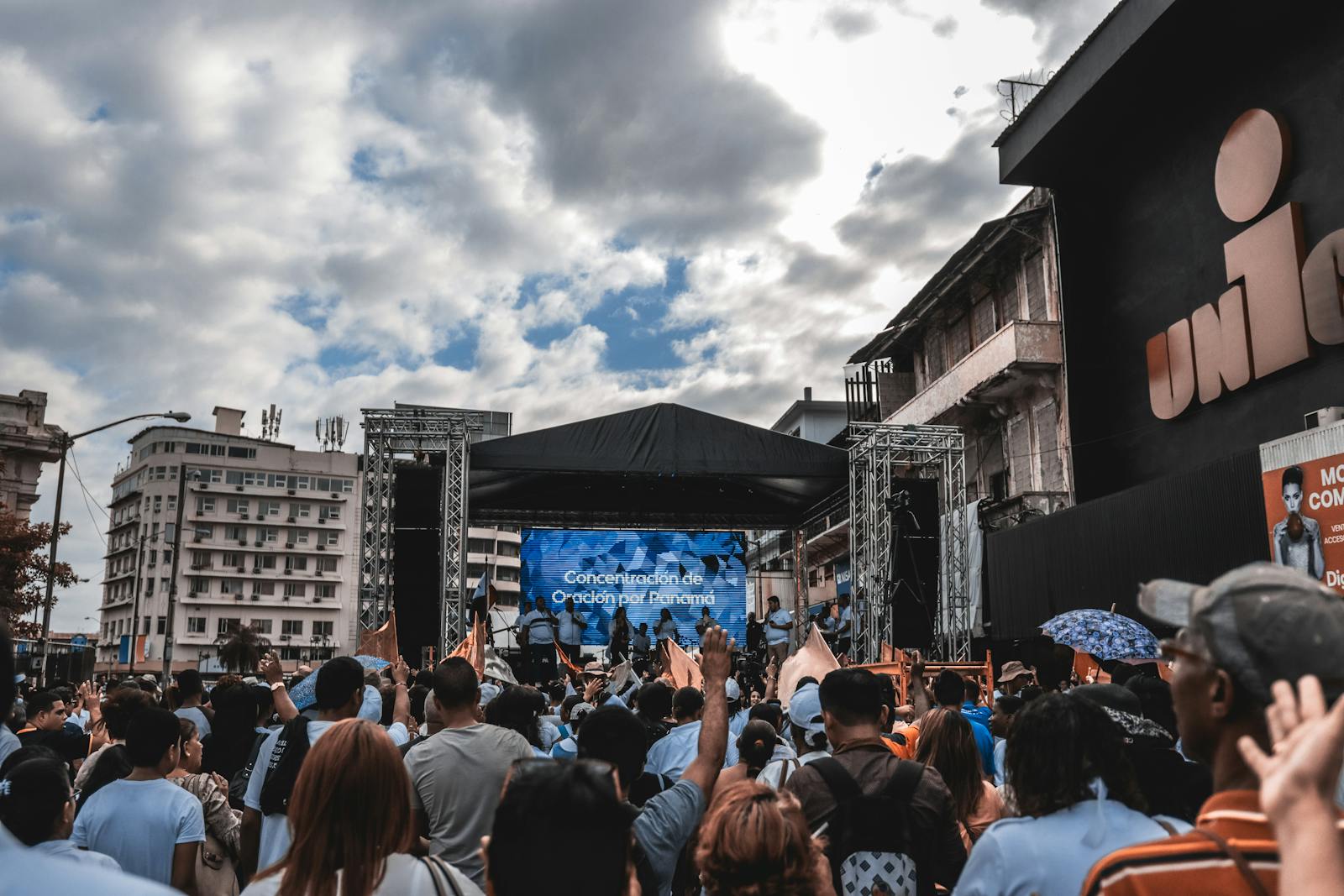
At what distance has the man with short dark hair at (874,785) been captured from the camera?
3439mm

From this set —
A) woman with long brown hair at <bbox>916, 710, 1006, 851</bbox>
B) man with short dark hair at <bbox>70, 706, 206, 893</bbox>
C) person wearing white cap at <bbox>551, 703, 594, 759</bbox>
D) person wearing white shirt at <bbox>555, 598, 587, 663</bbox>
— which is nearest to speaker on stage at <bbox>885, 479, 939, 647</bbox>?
person wearing white shirt at <bbox>555, 598, 587, 663</bbox>

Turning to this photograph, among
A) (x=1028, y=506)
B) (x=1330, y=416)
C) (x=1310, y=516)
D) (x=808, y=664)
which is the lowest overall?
(x=808, y=664)

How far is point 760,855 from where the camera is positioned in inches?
92.8

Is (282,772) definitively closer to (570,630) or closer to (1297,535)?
(1297,535)

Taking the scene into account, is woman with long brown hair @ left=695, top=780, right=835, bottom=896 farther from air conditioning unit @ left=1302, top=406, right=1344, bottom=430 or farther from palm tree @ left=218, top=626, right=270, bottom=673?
palm tree @ left=218, top=626, right=270, bottom=673

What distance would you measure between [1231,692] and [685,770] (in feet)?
7.36

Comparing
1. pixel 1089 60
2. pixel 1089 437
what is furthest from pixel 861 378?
pixel 1089 60

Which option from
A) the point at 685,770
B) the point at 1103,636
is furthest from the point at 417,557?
the point at 685,770

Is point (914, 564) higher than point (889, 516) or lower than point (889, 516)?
lower

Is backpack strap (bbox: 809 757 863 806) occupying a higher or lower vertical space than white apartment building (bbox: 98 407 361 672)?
lower

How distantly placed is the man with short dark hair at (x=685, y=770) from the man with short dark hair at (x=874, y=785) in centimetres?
35

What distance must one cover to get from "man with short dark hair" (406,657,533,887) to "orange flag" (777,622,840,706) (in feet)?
18.1

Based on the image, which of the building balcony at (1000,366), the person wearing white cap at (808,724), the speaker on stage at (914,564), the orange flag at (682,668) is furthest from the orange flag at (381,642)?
the building balcony at (1000,366)

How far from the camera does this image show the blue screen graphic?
911 inches
